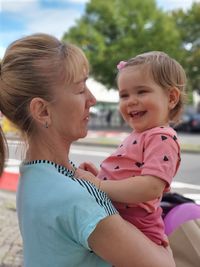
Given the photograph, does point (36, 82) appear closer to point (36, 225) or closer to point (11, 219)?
point (36, 225)

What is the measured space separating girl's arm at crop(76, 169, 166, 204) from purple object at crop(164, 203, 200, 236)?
54cm

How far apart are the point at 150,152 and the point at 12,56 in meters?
0.54

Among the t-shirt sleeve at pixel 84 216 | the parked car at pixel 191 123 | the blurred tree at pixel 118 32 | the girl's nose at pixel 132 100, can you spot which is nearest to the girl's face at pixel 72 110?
the t-shirt sleeve at pixel 84 216

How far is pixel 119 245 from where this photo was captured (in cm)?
120

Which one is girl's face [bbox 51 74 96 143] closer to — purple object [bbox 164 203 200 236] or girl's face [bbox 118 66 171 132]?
girl's face [bbox 118 66 171 132]

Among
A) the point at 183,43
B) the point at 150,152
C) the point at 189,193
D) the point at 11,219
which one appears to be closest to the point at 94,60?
the point at 183,43

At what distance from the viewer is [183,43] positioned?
1312 inches

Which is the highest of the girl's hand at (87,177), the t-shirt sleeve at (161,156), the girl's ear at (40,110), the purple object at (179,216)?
the girl's ear at (40,110)

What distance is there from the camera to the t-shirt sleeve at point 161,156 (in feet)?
4.90

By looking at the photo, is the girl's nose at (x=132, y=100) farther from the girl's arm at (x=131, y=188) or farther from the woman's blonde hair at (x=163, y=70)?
the girl's arm at (x=131, y=188)

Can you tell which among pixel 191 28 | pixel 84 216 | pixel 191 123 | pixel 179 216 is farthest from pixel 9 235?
pixel 191 28

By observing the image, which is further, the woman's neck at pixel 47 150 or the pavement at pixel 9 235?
the pavement at pixel 9 235

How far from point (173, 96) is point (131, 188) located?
44cm

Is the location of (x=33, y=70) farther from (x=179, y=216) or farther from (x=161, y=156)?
(x=179, y=216)
